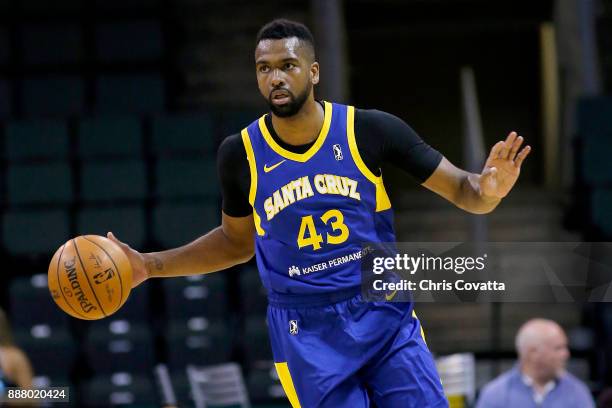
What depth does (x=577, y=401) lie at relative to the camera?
6.20 metres

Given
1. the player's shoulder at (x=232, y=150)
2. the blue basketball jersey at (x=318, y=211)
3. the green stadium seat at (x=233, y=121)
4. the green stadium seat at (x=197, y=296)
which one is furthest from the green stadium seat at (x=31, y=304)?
the blue basketball jersey at (x=318, y=211)

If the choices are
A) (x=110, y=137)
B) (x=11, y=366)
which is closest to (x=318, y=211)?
(x=11, y=366)

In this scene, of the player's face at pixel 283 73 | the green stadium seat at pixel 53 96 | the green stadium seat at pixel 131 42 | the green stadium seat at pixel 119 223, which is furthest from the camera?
the green stadium seat at pixel 131 42

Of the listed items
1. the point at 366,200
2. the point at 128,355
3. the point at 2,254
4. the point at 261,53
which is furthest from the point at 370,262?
the point at 2,254

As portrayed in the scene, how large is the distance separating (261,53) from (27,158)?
611cm

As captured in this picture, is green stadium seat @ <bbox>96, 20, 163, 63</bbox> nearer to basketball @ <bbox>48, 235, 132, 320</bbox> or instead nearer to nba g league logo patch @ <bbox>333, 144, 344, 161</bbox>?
basketball @ <bbox>48, 235, 132, 320</bbox>

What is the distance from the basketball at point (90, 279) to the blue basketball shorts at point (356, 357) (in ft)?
2.10

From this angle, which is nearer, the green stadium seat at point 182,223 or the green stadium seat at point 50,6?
the green stadium seat at point 182,223

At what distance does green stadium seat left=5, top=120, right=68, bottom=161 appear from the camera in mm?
9664

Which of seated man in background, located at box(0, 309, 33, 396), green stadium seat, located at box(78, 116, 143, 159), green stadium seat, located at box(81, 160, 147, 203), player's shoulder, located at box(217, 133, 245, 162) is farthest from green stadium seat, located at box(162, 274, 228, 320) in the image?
player's shoulder, located at box(217, 133, 245, 162)

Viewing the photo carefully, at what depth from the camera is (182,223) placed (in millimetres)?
9172

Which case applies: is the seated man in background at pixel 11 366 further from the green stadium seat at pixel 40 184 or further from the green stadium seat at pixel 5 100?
the green stadium seat at pixel 5 100

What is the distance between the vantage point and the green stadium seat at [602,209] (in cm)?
898

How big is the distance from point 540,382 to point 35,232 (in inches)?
180
